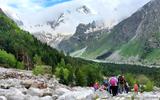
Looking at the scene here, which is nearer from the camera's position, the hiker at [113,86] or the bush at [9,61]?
the hiker at [113,86]

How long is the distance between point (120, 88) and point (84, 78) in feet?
330

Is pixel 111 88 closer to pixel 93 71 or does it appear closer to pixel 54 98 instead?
pixel 54 98

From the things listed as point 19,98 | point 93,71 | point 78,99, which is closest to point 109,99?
point 78,99

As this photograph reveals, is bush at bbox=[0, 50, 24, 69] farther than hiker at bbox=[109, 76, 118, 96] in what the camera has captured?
Yes

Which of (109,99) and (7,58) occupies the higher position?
(7,58)

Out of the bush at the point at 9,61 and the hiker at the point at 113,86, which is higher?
the bush at the point at 9,61

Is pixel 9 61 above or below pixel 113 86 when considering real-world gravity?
above

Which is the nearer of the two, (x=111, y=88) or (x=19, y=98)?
(x=19, y=98)

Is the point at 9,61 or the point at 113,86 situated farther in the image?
the point at 9,61

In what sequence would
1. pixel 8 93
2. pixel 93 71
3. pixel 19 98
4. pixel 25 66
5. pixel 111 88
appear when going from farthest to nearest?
pixel 25 66 → pixel 93 71 → pixel 111 88 → pixel 8 93 → pixel 19 98

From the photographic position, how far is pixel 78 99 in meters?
36.8

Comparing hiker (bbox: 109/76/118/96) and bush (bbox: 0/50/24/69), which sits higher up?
bush (bbox: 0/50/24/69)

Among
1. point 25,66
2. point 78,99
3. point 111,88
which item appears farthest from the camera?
point 25,66

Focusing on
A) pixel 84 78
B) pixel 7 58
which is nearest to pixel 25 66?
pixel 7 58
